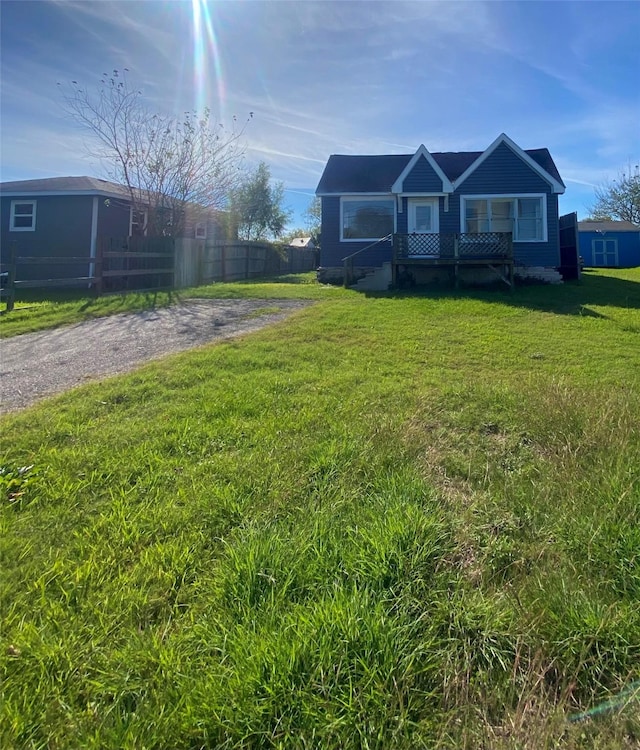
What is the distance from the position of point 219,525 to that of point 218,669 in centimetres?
91

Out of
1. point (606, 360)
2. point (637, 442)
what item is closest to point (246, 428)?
point (637, 442)

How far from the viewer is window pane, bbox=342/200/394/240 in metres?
17.2

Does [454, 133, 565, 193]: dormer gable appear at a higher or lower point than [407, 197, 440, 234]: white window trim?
higher

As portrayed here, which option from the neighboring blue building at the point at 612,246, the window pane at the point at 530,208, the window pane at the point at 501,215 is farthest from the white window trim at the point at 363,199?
the neighboring blue building at the point at 612,246

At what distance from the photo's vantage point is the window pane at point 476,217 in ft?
53.8

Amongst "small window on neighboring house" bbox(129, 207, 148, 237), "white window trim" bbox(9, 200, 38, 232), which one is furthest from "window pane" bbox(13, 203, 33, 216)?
"small window on neighboring house" bbox(129, 207, 148, 237)

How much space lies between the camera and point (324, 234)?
57.2 ft

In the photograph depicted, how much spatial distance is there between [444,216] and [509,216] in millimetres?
2326

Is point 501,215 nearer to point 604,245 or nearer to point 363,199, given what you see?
point 363,199

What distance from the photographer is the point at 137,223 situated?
2003cm

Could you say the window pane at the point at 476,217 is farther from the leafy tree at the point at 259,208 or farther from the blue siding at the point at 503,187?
the leafy tree at the point at 259,208

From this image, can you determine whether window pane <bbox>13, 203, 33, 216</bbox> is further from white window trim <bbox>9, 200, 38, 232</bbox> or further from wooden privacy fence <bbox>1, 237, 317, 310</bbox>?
wooden privacy fence <bbox>1, 237, 317, 310</bbox>

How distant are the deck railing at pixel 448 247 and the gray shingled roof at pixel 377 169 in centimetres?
287

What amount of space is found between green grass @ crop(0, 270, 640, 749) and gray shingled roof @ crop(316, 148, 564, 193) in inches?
576
